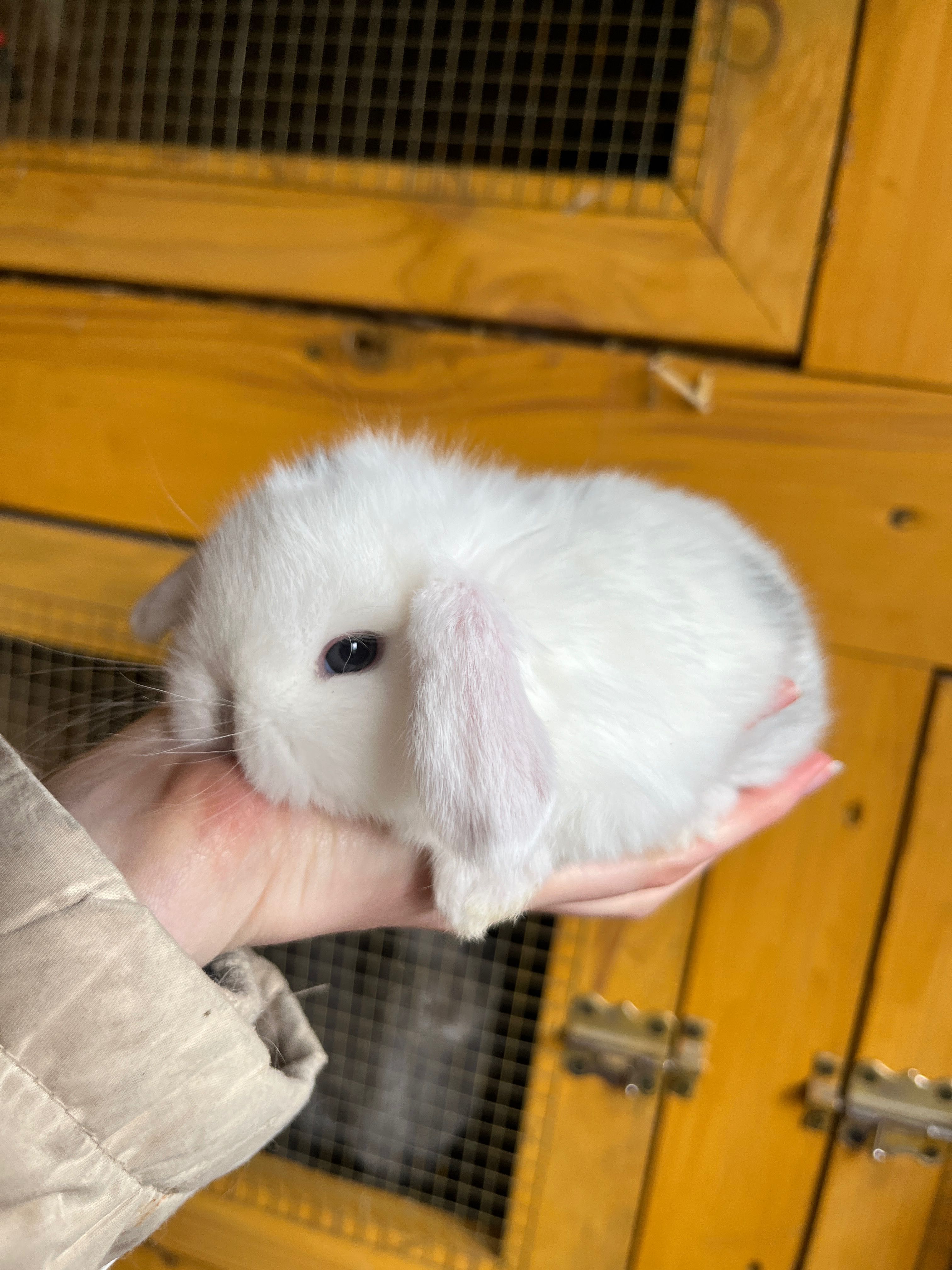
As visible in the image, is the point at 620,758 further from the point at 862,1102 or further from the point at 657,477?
the point at 862,1102

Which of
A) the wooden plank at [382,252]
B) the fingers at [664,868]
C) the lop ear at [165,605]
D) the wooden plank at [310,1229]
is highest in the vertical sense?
the wooden plank at [382,252]

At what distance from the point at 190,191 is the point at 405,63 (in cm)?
32

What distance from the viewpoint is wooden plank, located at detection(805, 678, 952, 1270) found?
868mm

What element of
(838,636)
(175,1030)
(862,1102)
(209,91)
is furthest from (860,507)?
(209,91)

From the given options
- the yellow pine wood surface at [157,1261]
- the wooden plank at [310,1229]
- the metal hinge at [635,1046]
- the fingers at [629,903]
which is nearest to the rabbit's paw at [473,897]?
the fingers at [629,903]

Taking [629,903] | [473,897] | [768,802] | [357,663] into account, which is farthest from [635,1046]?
[357,663]

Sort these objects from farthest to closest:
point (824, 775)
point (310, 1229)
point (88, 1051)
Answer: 1. point (310, 1229)
2. point (824, 775)
3. point (88, 1051)

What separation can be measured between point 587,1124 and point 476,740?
2.21 ft

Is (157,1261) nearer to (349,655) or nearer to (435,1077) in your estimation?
(435,1077)

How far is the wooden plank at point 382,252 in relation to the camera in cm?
88

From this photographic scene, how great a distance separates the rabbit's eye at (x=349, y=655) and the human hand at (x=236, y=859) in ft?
0.37

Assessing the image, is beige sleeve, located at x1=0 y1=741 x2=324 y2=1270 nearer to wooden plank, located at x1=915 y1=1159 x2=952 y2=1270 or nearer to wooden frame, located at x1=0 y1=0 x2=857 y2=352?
wooden frame, located at x1=0 y1=0 x2=857 y2=352

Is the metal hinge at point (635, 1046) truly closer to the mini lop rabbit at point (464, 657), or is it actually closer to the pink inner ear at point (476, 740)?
the mini lop rabbit at point (464, 657)

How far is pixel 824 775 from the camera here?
32.6 inches
